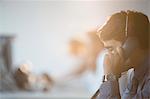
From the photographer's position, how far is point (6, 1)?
2.70 feet

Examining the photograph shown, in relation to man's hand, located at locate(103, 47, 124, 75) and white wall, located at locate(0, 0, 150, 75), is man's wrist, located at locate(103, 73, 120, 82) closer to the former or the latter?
man's hand, located at locate(103, 47, 124, 75)

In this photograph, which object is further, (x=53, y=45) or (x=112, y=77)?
(x=53, y=45)

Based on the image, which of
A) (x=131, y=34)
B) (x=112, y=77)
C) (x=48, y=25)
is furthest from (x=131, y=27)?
(x=48, y=25)

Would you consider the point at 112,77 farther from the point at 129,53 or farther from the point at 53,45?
the point at 53,45

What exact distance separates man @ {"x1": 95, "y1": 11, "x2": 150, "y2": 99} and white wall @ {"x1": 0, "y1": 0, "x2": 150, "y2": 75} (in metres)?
0.08

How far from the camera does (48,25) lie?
2.77 feet

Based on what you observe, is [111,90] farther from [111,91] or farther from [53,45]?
[53,45]

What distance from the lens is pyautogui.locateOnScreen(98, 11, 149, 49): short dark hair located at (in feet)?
2.06

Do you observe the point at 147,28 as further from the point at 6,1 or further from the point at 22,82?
the point at 22,82

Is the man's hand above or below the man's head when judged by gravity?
below

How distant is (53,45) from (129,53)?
1.02ft

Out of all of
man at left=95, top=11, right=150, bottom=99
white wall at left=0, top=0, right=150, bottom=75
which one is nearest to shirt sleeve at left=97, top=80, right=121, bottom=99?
man at left=95, top=11, right=150, bottom=99

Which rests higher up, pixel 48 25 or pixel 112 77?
pixel 48 25

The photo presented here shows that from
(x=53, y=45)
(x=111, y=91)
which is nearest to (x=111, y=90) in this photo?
(x=111, y=91)
